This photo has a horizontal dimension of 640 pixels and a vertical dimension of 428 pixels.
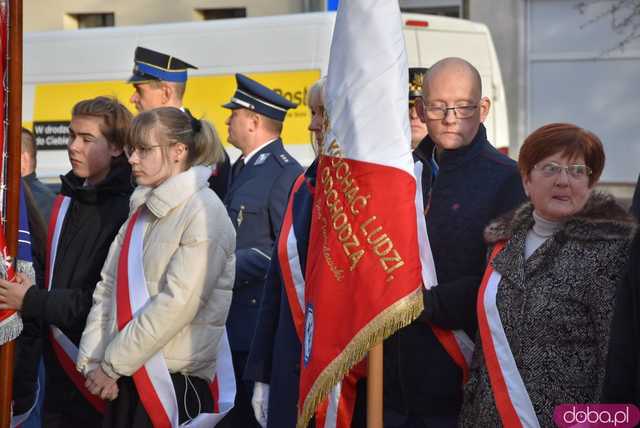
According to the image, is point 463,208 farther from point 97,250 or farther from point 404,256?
point 97,250

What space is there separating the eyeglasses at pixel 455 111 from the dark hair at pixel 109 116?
64.7 inches

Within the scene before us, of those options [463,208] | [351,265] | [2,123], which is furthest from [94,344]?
[463,208]

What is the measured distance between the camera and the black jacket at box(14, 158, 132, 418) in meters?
4.63

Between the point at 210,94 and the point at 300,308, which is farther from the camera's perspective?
the point at 210,94

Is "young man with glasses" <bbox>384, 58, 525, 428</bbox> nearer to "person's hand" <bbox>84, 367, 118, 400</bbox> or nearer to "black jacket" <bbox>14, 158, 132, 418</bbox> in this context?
"person's hand" <bbox>84, 367, 118, 400</bbox>

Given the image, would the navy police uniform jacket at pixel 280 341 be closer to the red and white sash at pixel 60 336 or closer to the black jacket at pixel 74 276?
the black jacket at pixel 74 276

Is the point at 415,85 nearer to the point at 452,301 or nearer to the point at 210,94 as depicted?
the point at 452,301

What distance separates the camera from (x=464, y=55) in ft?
36.8

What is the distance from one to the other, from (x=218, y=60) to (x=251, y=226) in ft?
17.8

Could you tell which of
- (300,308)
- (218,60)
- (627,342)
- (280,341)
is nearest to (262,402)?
(280,341)

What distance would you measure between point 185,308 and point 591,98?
490 inches

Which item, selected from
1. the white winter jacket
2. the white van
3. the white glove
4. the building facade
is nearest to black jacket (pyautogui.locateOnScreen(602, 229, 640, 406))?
the white glove

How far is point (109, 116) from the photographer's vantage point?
5.16 meters

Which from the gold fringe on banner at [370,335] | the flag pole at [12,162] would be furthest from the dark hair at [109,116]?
the gold fringe on banner at [370,335]
